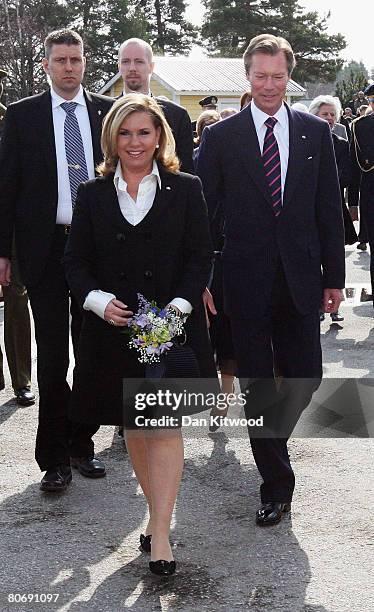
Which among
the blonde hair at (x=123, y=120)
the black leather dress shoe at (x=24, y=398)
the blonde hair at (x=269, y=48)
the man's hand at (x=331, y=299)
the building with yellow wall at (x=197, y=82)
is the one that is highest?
the blonde hair at (x=269, y=48)

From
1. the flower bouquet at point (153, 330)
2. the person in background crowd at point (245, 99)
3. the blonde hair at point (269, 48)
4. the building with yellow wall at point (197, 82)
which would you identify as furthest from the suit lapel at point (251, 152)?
the building with yellow wall at point (197, 82)

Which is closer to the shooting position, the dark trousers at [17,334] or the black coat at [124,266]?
the black coat at [124,266]

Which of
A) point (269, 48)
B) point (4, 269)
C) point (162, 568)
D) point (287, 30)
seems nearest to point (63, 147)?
point (4, 269)

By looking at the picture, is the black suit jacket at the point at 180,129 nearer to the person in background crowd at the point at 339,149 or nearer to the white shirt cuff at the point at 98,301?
the white shirt cuff at the point at 98,301

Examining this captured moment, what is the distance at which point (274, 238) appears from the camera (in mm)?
4871

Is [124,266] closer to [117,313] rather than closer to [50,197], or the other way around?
[117,313]

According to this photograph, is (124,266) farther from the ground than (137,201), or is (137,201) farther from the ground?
(137,201)

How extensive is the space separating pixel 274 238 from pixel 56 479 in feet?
5.47

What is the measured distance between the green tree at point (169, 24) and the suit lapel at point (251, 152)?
2446 inches

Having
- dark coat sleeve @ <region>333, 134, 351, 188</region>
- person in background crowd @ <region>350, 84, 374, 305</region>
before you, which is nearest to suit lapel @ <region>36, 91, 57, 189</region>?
person in background crowd @ <region>350, 84, 374, 305</region>

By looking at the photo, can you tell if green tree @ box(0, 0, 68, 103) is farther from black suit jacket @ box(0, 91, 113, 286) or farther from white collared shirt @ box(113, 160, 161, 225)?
white collared shirt @ box(113, 160, 161, 225)

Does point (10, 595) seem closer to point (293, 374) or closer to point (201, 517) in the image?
point (201, 517)

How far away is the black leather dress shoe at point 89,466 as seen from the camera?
18.3 ft

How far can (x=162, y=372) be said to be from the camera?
4.27m
